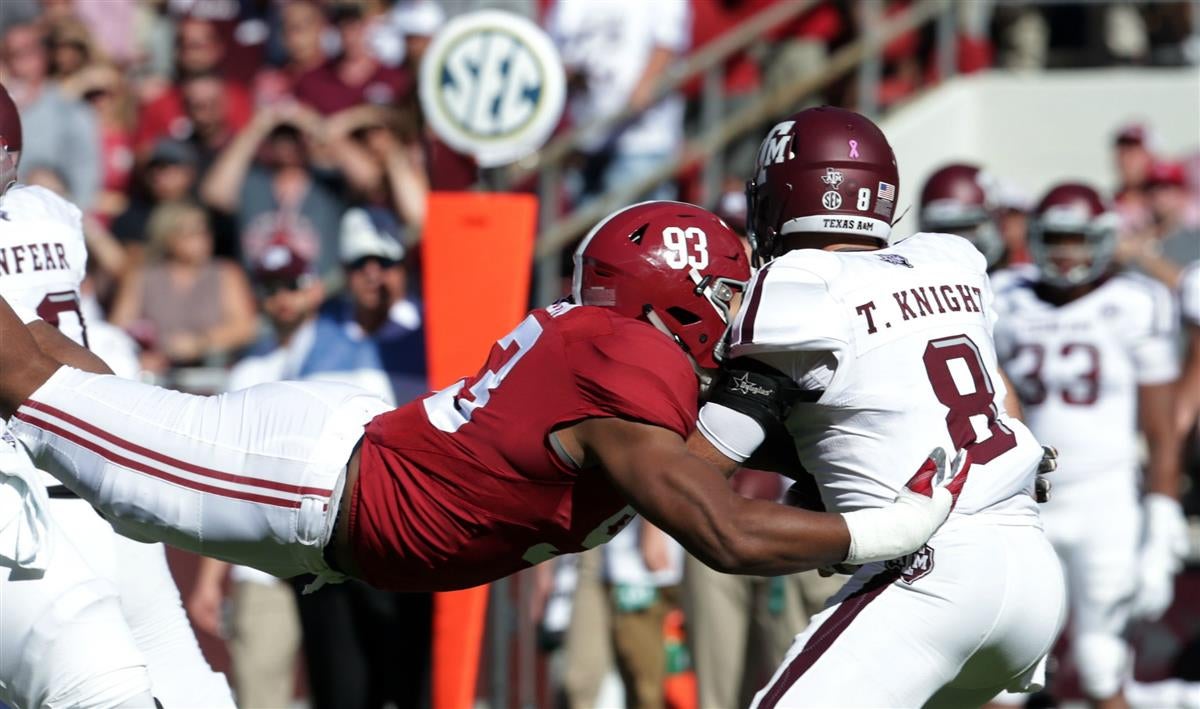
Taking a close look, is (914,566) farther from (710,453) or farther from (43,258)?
(43,258)

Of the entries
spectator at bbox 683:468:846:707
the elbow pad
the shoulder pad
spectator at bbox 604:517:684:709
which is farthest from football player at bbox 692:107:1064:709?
spectator at bbox 604:517:684:709

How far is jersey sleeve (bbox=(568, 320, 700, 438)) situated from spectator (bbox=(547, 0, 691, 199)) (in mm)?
5657

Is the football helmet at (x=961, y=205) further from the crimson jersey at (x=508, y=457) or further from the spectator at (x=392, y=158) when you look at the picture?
the crimson jersey at (x=508, y=457)

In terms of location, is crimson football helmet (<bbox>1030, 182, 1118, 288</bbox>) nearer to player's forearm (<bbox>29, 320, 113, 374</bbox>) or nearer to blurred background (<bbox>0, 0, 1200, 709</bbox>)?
blurred background (<bbox>0, 0, 1200, 709</bbox>)

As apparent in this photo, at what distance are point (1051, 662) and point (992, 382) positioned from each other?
425cm

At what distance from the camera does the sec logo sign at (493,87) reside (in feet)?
22.7

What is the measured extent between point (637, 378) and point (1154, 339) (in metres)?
4.27

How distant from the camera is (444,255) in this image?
6.97m

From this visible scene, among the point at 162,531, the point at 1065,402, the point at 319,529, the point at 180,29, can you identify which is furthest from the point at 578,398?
the point at 180,29

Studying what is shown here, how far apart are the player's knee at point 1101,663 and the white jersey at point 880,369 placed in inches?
138

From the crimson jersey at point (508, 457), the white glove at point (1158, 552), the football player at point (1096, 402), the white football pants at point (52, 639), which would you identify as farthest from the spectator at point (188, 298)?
the crimson jersey at point (508, 457)

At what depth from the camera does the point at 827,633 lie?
13.0 feet

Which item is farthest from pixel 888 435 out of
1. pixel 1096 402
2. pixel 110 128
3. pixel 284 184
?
pixel 110 128

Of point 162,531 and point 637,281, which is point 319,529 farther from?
point 637,281
